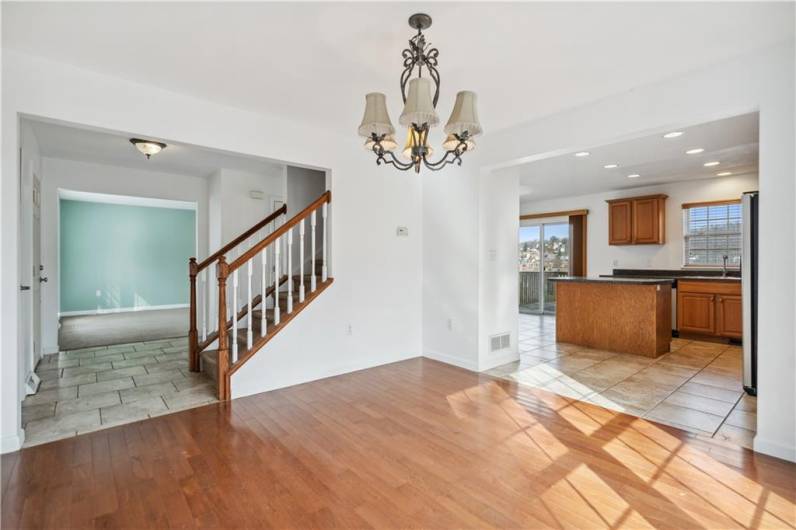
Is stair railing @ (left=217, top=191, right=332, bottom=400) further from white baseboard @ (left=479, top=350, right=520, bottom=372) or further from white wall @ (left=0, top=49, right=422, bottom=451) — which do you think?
white baseboard @ (left=479, top=350, right=520, bottom=372)

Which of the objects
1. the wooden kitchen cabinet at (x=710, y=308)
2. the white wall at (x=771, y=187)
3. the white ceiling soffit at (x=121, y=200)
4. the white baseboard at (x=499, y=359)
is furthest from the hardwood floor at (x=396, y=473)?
the white ceiling soffit at (x=121, y=200)

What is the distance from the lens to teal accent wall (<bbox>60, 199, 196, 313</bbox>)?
8.67 meters

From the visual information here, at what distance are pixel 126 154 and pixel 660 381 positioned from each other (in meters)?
6.92

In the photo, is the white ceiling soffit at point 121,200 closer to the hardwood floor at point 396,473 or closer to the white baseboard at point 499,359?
the hardwood floor at point 396,473

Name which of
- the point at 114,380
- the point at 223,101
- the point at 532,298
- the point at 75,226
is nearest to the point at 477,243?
the point at 223,101

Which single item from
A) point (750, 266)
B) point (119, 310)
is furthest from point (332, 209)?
point (119, 310)

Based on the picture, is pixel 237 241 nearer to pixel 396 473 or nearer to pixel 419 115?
pixel 419 115

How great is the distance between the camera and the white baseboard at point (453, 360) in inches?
169

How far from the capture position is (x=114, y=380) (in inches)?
151

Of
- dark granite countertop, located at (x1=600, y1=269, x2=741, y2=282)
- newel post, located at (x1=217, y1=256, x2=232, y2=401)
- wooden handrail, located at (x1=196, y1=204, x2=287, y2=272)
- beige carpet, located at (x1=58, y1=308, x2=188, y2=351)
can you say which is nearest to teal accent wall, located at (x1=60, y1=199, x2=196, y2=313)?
beige carpet, located at (x1=58, y1=308, x2=188, y2=351)

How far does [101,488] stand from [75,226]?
29.5ft

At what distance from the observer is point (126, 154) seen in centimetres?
506

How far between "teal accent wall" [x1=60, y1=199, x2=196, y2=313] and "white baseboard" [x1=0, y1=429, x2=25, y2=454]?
796 cm

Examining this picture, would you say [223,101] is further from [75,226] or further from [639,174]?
[75,226]
